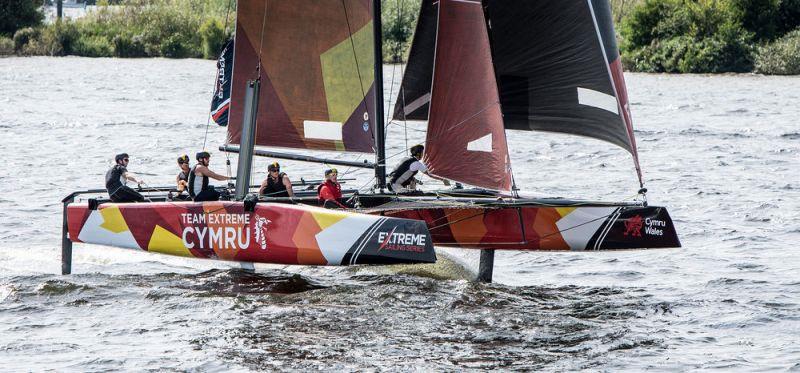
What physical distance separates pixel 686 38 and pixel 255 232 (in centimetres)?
5593

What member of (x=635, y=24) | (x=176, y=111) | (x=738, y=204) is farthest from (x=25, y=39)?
(x=738, y=204)

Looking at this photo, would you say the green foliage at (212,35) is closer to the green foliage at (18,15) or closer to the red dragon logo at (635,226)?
the green foliage at (18,15)

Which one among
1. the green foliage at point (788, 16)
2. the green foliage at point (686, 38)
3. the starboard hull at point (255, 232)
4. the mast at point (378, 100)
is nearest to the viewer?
the starboard hull at point (255, 232)

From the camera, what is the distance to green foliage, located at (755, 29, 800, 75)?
65.8 m

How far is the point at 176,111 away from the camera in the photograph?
50781 mm

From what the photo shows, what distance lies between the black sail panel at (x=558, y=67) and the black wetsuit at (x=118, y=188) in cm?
658

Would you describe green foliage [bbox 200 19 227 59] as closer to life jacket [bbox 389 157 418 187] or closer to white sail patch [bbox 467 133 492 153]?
life jacket [bbox 389 157 418 187]

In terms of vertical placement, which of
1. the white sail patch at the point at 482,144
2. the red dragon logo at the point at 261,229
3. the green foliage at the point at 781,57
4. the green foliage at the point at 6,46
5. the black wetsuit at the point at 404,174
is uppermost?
the green foliage at the point at 6,46

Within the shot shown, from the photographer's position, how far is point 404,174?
1944 cm

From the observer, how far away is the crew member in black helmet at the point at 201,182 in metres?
19.1

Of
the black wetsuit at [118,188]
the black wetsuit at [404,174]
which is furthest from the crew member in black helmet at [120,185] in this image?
the black wetsuit at [404,174]

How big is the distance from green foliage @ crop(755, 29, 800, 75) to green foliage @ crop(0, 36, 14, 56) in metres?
53.6

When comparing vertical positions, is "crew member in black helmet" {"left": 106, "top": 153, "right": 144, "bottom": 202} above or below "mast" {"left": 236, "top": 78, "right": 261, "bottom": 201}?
below

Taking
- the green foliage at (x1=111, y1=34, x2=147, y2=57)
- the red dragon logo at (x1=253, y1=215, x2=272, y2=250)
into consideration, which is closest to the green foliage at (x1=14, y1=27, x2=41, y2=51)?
the green foliage at (x1=111, y1=34, x2=147, y2=57)
